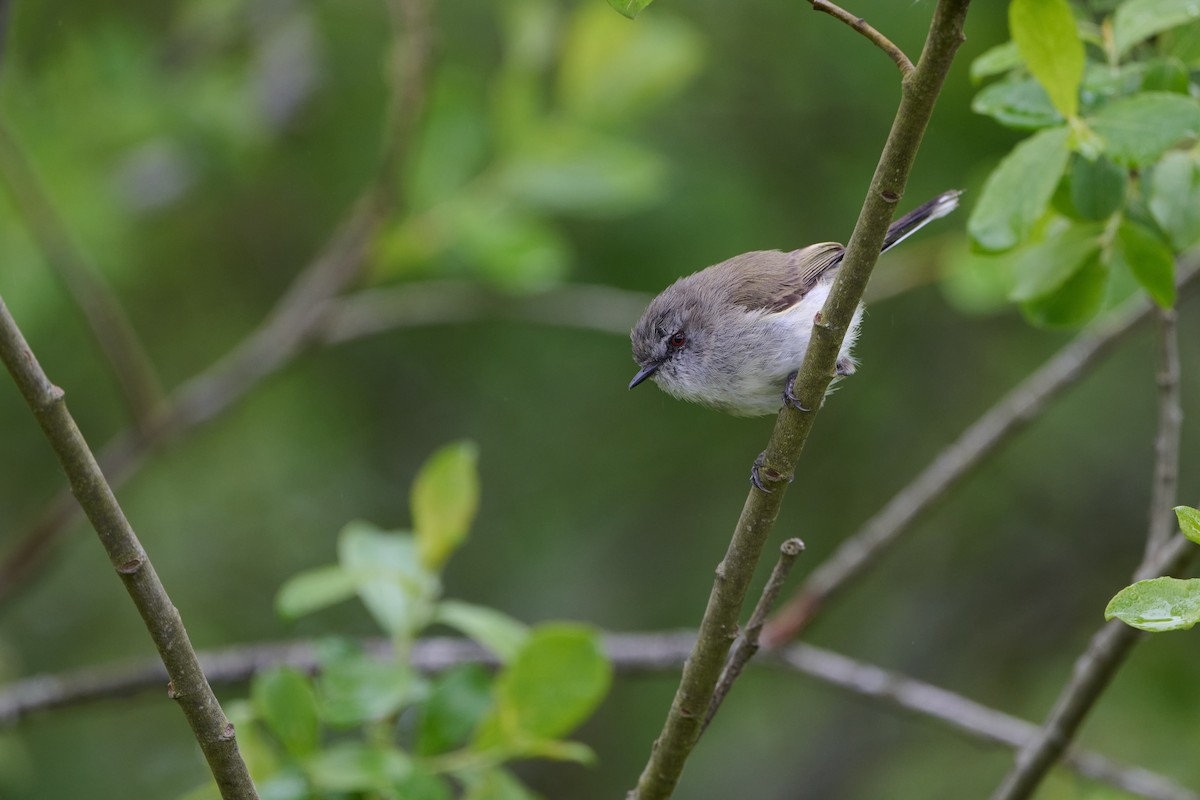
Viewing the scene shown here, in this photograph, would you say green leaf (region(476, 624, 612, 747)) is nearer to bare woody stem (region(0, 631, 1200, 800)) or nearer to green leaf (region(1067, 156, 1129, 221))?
bare woody stem (region(0, 631, 1200, 800))

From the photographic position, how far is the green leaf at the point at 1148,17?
2.22 metres

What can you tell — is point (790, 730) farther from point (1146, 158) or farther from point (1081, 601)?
point (1146, 158)

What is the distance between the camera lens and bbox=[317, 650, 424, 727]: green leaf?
253 cm

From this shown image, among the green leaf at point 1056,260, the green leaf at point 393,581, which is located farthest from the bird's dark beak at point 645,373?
the green leaf at point 1056,260

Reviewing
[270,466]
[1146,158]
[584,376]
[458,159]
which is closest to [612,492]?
[584,376]

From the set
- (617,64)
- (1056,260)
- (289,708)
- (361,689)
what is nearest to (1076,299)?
(1056,260)

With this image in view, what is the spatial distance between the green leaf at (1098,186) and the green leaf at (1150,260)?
68 millimetres

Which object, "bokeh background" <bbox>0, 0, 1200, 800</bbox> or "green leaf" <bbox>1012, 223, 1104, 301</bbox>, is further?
"bokeh background" <bbox>0, 0, 1200, 800</bbox>

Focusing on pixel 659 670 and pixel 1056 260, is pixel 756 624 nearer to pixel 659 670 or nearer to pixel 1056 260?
pixel 1056 260

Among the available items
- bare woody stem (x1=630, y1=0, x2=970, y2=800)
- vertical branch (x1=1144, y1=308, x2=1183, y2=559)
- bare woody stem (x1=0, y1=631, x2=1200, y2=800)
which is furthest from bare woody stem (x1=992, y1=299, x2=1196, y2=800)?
bare woody stem (x1=630, y1=0, x2=970, y2=800)

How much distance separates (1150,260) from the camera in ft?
7.36

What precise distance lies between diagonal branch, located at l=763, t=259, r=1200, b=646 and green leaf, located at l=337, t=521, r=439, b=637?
1194mm

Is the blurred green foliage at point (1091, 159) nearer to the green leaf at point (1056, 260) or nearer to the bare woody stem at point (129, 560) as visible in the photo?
the green leaf at point (1056, 260)

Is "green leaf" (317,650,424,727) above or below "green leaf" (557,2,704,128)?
below
